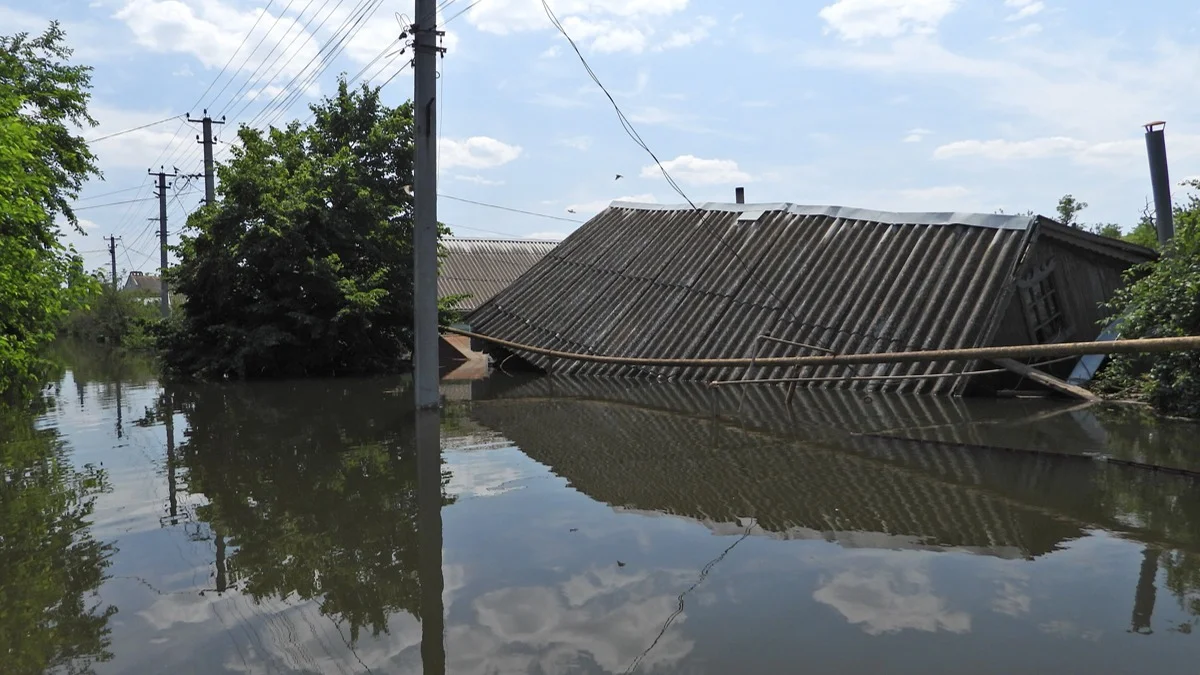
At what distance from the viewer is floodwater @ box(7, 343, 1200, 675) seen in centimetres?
382

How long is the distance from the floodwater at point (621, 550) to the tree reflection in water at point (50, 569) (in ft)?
0.08

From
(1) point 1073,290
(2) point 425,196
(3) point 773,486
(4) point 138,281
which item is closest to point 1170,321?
(1) point 1073,290

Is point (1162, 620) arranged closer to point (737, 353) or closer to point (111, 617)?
point (111, 617)

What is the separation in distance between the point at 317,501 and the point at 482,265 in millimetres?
27677

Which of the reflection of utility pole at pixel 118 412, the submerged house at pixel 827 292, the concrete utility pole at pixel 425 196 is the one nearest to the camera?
the reflection of utility pole at pixel 118 412

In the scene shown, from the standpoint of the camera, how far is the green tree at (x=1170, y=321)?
942 cm

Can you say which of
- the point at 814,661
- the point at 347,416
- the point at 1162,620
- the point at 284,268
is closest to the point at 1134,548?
the point at 1162,620

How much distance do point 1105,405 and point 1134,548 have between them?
6.68 m

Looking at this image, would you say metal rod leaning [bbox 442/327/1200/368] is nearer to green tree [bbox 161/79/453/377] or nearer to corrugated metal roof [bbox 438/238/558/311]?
green tree [bbox 161/79/453/377]

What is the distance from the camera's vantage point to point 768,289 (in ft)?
48.0

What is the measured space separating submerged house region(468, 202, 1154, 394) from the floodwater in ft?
7.39

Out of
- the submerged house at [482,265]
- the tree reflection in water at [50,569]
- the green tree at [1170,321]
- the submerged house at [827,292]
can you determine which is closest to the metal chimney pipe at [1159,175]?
the submerged house at [827,292]

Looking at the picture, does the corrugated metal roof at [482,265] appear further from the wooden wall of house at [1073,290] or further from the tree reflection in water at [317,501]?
the wooden wall of house at [1073,290]

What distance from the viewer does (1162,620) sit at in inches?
153
